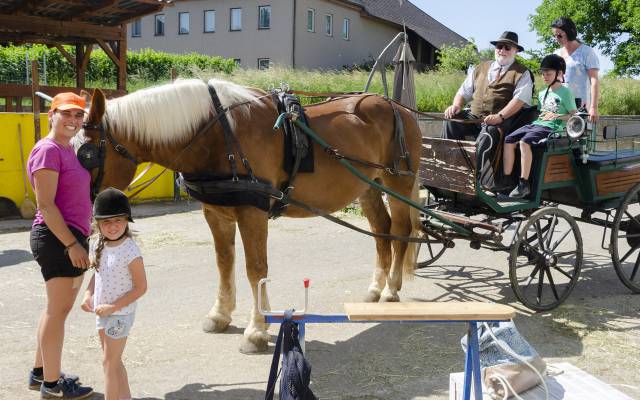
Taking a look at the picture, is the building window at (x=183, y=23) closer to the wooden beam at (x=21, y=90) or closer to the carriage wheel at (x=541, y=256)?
the wooden beam at (x=21, y=90)

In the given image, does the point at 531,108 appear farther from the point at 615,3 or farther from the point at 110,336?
the point at 615,3

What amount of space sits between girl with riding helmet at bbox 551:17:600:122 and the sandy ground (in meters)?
1.98

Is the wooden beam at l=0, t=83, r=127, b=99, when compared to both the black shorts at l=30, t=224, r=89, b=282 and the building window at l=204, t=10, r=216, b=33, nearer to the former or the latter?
the black shorts at l=30, t=224, r=89, b=282

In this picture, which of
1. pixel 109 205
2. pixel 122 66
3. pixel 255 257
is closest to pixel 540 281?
pixel 255 257

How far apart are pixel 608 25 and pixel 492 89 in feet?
113

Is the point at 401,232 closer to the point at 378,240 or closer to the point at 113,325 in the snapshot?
the point at 378,240

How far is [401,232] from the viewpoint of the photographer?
564 cm

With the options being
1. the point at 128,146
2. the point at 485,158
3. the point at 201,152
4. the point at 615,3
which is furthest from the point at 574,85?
the point at 615,3

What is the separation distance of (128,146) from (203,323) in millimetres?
1625

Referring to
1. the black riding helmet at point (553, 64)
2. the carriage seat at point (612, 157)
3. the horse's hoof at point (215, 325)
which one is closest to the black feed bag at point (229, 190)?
the horse's hoof at point (215, 325)

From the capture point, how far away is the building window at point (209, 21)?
33188 millimetres

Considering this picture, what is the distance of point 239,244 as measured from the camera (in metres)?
7.79

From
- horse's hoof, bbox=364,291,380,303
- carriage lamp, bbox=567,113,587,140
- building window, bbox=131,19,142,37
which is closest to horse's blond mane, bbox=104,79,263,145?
horse's hoof, bbox=364,291,380,303

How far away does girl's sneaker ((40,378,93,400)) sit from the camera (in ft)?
11.2
